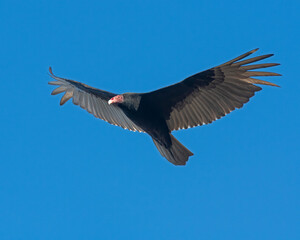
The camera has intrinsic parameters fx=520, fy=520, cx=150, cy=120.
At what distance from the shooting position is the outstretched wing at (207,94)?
6.60 meters

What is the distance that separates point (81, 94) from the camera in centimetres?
→ 853

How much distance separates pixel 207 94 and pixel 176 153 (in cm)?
91

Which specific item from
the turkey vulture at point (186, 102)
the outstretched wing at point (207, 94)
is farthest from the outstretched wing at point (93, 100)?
the outstretched wing at point (207, 94)

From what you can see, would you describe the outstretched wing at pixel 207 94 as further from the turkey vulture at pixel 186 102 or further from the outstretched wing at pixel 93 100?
the outstretched wing at pixel 93 100

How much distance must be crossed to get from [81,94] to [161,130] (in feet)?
6.55

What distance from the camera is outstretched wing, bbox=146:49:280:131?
660 centimetres

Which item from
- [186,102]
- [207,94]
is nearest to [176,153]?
[186,102]

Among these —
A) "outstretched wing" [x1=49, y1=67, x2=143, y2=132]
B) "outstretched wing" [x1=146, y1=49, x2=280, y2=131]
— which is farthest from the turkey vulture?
"outstretched wing" [x1=49, y1=67, x2=143, y2=132]

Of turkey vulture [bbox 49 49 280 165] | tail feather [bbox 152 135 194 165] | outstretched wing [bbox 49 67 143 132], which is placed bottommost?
tail feather [bbox 152 135 194 165]

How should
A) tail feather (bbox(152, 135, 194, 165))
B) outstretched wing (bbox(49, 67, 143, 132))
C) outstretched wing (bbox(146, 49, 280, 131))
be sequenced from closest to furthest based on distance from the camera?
outstretched wing (bbox(146, 49, 280, 131)) → tail feather (bbox(152, 135, 194, 165)) → outstretched wing (bbox(49, 67, 143, 132))

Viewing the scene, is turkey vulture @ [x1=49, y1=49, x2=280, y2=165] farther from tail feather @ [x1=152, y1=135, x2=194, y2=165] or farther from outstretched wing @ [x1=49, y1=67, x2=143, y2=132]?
outstretched wing @ [x1=49, y1=67, x2=143, y2=132]

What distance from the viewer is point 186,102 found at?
709cm

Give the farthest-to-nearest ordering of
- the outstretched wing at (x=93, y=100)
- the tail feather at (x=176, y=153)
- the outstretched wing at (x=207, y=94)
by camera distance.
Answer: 1. the outstretched wing at (x=93, y=100)
2. the tail feather at (x=176, y=153)
3. the outstretched wing at (x=207, y=94)

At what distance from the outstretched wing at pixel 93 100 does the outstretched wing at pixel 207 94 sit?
823mm
